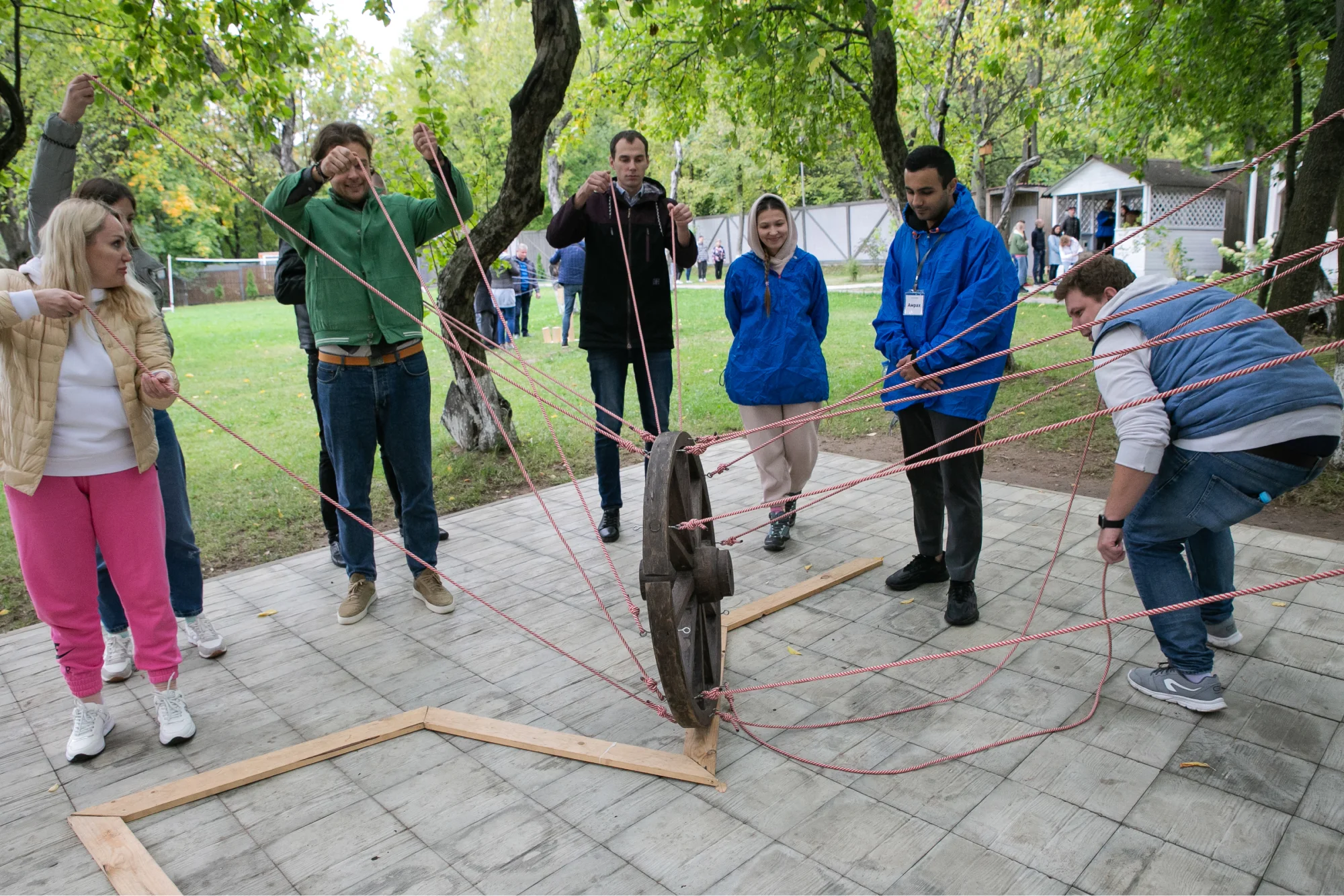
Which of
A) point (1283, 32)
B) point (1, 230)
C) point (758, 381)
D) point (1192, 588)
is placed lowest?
point (1192, 588)

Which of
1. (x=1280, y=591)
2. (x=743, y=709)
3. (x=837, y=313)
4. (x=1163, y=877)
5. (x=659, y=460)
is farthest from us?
(x=837, y=313)

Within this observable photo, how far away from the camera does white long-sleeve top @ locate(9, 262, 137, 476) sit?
9.18 feet

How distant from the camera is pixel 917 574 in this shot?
407 cm

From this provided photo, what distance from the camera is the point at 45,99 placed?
1259 centimetres

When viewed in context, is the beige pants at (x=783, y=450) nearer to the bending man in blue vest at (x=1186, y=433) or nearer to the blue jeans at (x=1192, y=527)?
the bending man in blue vest at (x=1186, y=433)

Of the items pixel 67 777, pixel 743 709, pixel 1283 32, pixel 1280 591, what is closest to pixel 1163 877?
pixel 743 709

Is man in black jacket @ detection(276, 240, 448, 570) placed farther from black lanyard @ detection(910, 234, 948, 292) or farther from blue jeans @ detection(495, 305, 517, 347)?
blue jeans @ detection(495, 305, 517, 347)

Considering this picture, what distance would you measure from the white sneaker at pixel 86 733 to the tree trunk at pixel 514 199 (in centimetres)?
270

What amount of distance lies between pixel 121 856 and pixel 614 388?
3.05m

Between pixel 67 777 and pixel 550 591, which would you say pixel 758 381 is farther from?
pixel 67 777

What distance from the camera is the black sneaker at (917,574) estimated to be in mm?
4062

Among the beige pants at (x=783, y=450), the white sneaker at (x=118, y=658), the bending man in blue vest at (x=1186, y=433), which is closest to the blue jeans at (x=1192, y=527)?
the bending man in blue vest at (x=1186, y=433)

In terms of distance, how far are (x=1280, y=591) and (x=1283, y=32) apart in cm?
582

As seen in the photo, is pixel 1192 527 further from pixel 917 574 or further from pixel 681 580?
pixel 681 580
